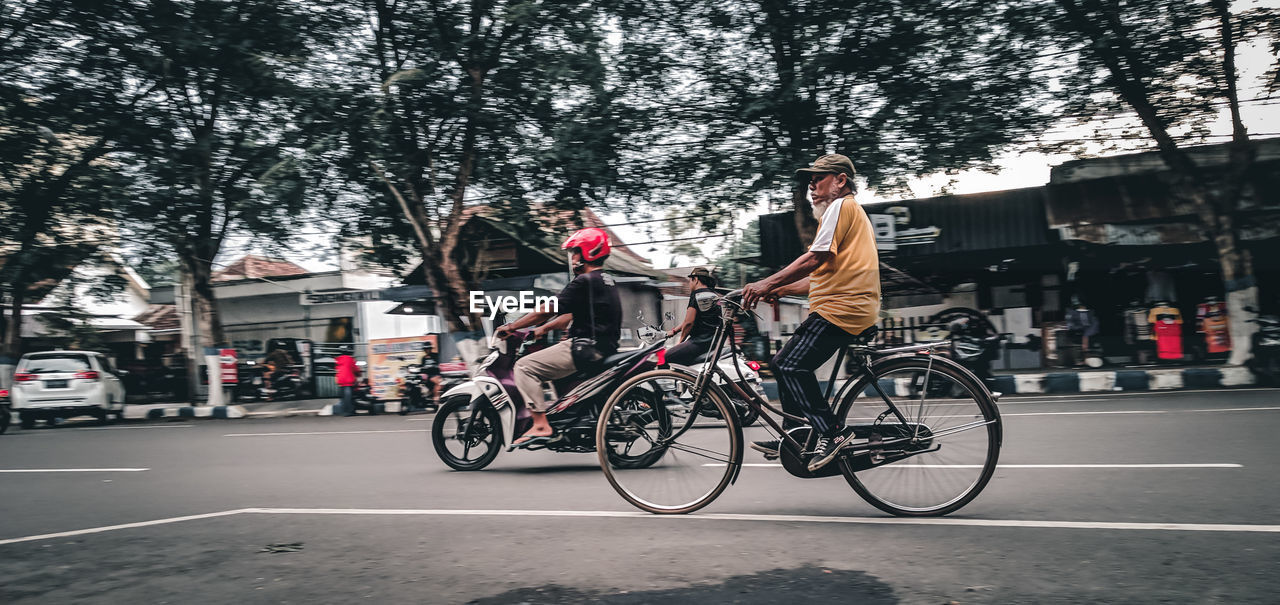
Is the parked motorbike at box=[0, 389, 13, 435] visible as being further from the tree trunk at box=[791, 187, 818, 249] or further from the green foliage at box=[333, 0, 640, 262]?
the tree trunk at box=[791, 187, 818, 249]

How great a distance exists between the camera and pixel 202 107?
19766mm

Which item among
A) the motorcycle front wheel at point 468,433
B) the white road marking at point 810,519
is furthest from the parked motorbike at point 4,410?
the white road marking at point 810,519

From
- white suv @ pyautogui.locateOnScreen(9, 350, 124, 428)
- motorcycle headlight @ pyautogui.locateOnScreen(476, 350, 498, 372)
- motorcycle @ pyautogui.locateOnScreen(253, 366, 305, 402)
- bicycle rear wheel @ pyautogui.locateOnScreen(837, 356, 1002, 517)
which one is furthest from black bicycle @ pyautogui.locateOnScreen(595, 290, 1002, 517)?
motorcycle @ pyautogui.locateOnScreen(253, 366, 305, 402)

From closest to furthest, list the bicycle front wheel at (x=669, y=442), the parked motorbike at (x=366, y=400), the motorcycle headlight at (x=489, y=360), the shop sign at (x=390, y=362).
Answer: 1. the bicycle front wheel at (x=669, y=442)
2. the motorcycle headlight at (x=489, y=360)
3. the shop sign at (x=390, y=362)
4. the parked motorbike at (x=366, y=400)

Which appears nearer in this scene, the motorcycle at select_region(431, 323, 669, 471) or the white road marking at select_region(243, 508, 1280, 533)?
the white road marking at select_region(243, 508, 1280, 533)

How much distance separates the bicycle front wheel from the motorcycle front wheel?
2371mm

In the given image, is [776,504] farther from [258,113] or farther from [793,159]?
[258,113]

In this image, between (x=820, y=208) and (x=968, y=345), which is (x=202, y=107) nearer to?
(x=968, y=345)

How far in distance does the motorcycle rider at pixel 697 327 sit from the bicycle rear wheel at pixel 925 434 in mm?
861

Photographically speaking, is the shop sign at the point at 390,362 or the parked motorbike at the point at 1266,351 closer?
the parked motorbike at the point at 1266,351

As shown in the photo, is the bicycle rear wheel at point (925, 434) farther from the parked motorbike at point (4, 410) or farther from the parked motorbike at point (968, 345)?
the parked motorbike at point (4, 410)

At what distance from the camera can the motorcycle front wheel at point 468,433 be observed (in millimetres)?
7238
